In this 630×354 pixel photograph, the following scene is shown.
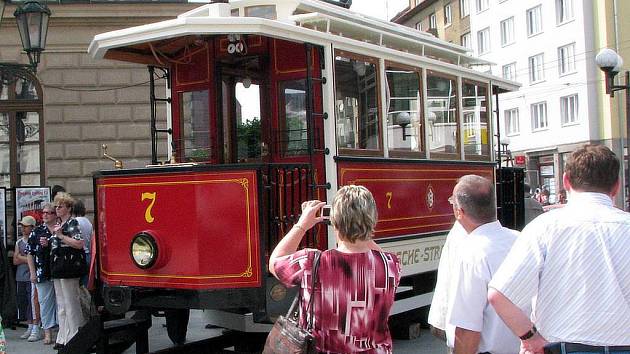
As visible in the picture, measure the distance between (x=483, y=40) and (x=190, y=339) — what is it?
36.8 metres

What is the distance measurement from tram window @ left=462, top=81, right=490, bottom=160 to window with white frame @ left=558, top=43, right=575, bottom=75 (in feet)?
84.9

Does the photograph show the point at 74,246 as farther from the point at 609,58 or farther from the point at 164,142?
the point at 609,58

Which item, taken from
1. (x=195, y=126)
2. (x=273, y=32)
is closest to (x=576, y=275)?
(x=273, y=32)

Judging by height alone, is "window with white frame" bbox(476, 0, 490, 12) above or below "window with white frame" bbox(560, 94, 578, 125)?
above

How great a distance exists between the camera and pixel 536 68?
37.2 metres

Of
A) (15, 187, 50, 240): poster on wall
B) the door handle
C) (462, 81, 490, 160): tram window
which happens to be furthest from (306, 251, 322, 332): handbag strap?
(15, 187, 50, 240): poster on wall

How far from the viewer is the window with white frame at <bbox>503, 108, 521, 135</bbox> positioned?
3894 cm

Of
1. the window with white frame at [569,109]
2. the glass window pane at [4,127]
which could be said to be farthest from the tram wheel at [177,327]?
the window with white frame at [569,109]

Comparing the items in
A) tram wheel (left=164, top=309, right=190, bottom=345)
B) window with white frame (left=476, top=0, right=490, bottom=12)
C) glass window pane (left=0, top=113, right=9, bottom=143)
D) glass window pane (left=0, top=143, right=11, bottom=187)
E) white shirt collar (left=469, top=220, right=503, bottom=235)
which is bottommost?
tram wheel (left=164, top=309, right=190, bottom=345)

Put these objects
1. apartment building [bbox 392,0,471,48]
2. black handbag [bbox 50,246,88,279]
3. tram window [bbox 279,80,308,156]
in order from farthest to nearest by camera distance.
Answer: apartment building [bbox 392,0,471,48] → black handbag [bbox 50,246,88,279] → tram window [bbox 279,80,308,156]

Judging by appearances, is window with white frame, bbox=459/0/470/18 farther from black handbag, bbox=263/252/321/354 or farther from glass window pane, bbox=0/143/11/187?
black handbag, bbox=263/252/321/354

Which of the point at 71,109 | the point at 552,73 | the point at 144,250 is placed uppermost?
the point at 552,73

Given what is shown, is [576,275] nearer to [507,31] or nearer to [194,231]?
[194,231]

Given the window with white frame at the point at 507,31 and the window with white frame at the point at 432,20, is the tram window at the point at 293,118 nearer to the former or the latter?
the window with white frame at the point at 507,31
